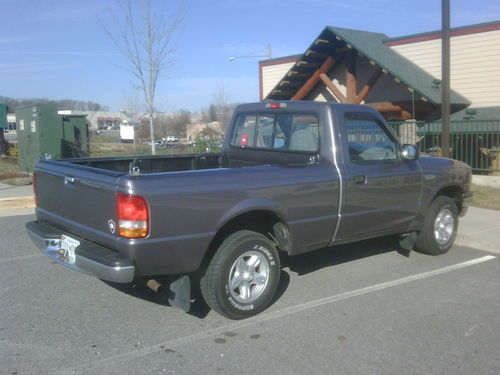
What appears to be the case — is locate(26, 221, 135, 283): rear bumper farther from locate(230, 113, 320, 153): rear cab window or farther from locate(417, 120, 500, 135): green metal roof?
locate(417, 120, 500, 135): green metal roof

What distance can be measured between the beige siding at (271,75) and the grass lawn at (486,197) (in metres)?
10.7

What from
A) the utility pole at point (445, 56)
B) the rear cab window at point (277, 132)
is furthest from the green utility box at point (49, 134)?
the utility pole at point (445, 56)

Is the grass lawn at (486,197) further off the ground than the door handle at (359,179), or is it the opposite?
the door handle at (359,179)

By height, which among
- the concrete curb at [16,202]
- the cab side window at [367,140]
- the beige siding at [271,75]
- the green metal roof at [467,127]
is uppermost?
the beige siding at [271,75]

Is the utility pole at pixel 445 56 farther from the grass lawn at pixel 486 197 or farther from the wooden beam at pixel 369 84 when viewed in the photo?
the wooden beam at pixel 369 84

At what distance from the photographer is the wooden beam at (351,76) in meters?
17.1

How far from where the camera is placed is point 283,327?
4523 mm

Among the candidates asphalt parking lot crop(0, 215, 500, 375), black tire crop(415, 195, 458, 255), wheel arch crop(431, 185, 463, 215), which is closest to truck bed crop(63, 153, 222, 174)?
asphalt parking lot crop(0, 215, 500, 375)

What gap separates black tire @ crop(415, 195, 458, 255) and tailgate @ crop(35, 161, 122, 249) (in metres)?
4.01

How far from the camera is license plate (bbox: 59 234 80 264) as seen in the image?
4480mm

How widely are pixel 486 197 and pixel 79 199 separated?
917 centimetres

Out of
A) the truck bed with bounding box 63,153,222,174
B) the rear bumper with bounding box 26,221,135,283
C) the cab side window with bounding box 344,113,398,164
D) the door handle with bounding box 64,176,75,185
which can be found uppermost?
the cab side window with bounding box 344,113,398,164

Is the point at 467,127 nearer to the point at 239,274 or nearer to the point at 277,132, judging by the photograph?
the point at 277,132

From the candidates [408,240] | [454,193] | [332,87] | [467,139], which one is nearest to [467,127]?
[467,139]
